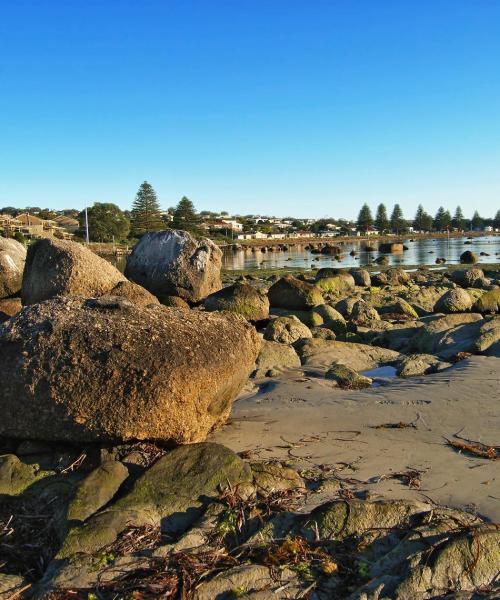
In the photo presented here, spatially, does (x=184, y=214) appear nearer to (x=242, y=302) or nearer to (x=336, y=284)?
(x=336, y=284)

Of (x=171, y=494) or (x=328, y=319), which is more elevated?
(x=328, y=319)

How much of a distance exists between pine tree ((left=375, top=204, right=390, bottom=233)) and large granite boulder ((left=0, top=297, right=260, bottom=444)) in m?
148

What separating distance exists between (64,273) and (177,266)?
Answer: 5.90 m

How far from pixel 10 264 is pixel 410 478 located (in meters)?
11.6

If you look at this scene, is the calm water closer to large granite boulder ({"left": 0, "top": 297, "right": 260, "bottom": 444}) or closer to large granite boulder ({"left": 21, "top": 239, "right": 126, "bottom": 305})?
large granite boulder ({"left": 21, "top": 239, "right": 126, "bottom": 305})

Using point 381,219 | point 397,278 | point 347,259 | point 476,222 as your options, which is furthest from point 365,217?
point 397,278

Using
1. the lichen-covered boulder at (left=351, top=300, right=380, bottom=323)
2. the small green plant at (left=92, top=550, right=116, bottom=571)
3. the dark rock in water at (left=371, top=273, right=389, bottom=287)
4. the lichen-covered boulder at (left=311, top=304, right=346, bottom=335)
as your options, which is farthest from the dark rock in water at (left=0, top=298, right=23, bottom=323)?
the dark rock in water at (left=371, top=273, right=389, bottom=287)

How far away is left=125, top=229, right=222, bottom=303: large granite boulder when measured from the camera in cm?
1612

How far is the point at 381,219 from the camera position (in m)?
148

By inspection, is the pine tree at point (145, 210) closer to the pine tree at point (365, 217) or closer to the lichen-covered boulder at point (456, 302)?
the pine tree at point (365, 217)

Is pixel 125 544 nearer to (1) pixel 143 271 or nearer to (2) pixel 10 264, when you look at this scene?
(2) pixel 10 264

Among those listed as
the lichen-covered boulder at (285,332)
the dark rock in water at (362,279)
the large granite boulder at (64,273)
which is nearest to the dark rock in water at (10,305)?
the large granite boulder at (64,273)

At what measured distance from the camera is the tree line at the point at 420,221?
14575 cm

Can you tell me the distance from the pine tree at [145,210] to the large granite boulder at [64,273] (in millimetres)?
89325
